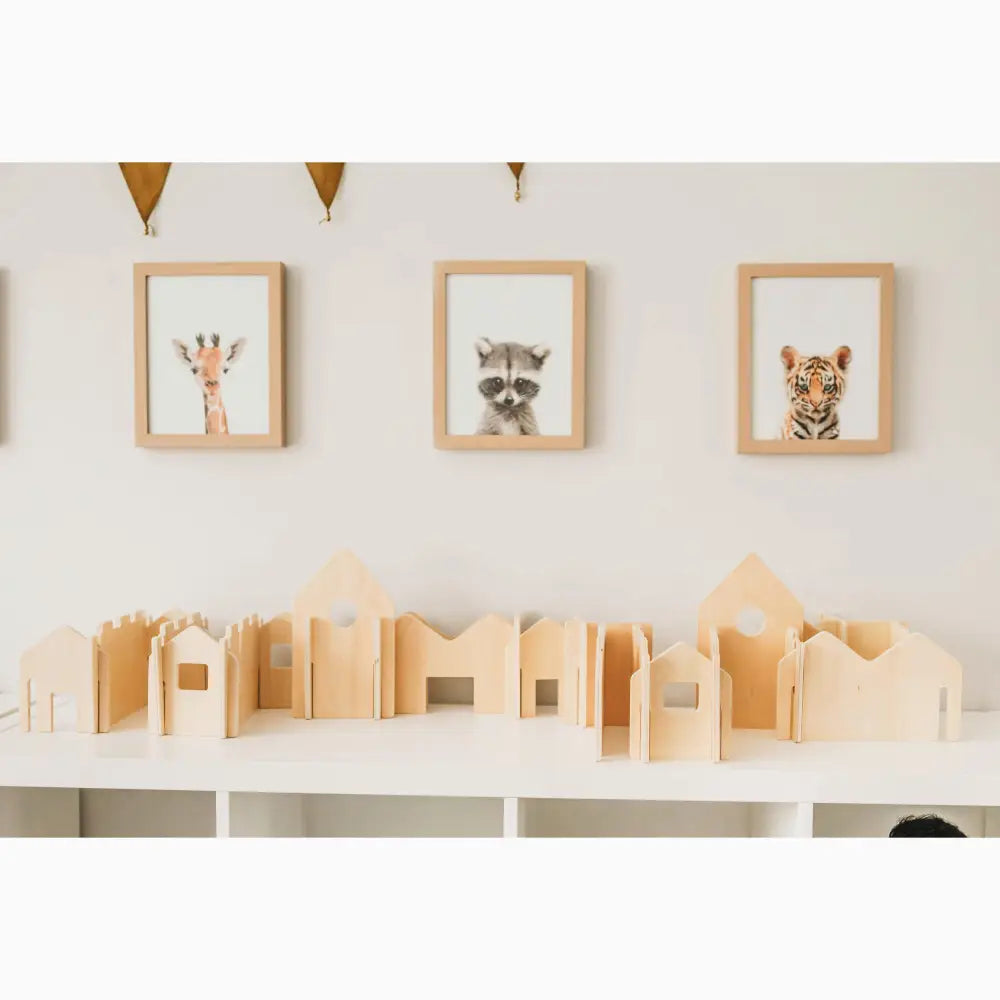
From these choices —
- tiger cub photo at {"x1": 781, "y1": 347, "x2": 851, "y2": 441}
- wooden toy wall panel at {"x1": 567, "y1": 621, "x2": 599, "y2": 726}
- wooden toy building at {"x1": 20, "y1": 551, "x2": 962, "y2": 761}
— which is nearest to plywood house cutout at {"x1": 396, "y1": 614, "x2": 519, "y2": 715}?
wooden toy building at {"x1": 20, "y1": 551, "x2": 962, "y2": 761}

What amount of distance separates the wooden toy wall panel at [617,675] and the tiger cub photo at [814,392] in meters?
0.45

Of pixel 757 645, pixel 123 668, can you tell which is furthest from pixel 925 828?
pixel 123 668

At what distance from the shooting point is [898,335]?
1.55 m

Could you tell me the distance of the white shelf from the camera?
122 centimetres

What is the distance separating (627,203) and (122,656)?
3.54 feet

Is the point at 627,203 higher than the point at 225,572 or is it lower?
higher

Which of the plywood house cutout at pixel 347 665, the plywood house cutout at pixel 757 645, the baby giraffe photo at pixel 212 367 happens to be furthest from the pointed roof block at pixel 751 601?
the baby giraffe photo at pixel 212 367

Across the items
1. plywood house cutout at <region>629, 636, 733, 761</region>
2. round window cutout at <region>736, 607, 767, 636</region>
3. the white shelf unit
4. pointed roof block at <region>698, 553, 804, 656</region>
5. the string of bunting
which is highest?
the string of bunting

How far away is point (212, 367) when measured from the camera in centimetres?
160

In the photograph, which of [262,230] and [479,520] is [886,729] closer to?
[479,520]

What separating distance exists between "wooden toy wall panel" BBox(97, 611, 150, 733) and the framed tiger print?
3.33 feet

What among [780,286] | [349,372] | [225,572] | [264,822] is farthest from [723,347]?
[264,822]

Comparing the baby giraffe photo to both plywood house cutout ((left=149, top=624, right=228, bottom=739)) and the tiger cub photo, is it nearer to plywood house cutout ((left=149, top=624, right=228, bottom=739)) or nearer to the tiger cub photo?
plywood house cutout ((left=149, top=624, right=228, bottom=739))

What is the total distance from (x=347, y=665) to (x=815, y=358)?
899 millimetres
